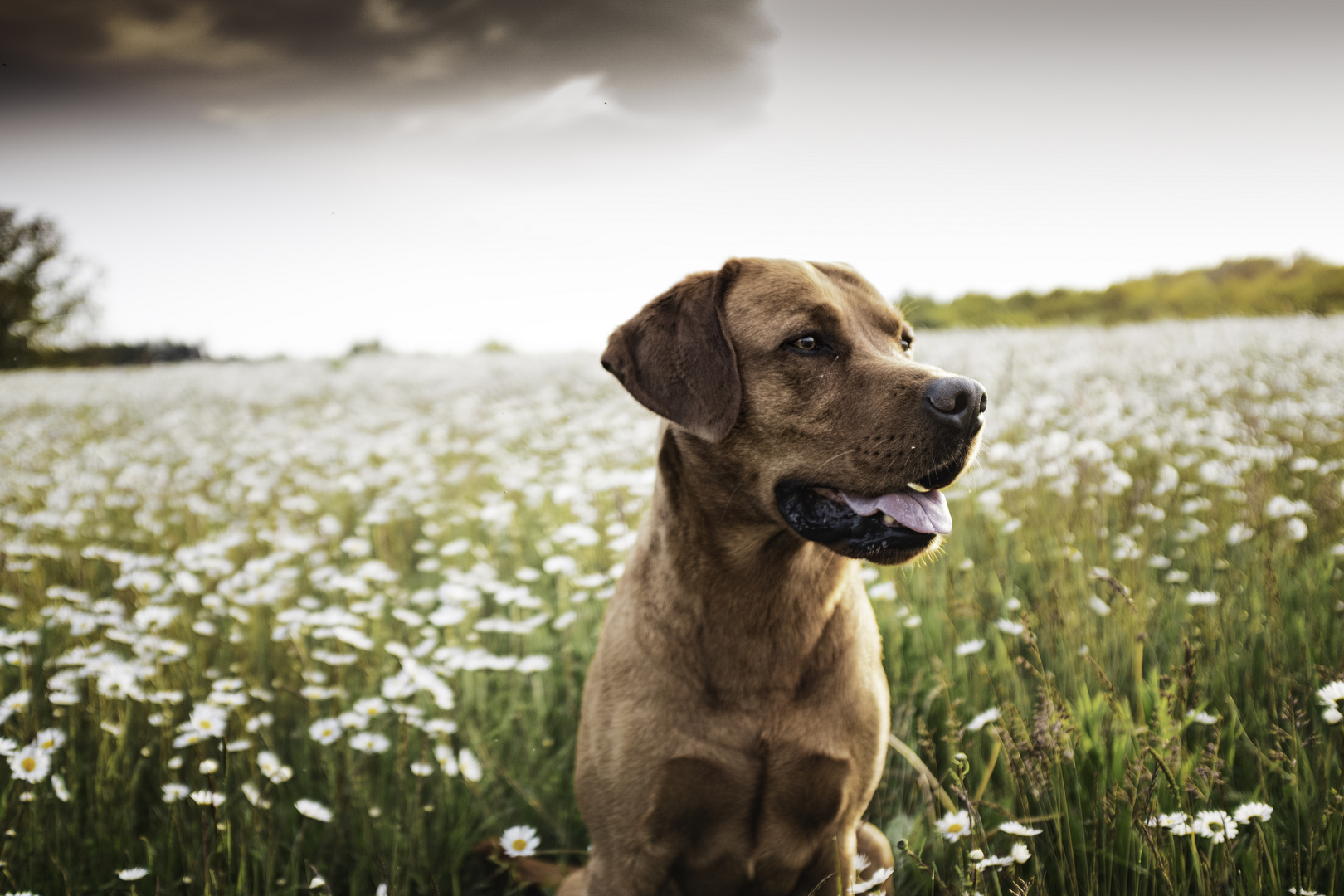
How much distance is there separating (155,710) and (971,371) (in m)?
8.58

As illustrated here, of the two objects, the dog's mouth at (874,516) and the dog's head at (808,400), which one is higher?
the dog's head at (808,400)

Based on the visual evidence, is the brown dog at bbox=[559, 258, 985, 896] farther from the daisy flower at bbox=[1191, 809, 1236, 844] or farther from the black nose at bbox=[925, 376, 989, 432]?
the daisy flower at bbox=[1191, 809, 1236, 844]

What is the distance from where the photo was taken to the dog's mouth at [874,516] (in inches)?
79.0

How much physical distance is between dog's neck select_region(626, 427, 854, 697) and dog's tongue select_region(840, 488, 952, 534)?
0.74 feet

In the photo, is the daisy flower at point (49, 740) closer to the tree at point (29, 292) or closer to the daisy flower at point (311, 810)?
the daisy flower at point (311, 810)

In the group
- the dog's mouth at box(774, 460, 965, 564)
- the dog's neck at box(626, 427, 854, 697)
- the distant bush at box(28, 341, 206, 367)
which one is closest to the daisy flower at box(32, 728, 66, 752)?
the dog's neck at box(626, 427, 854, 697)

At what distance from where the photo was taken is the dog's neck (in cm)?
215

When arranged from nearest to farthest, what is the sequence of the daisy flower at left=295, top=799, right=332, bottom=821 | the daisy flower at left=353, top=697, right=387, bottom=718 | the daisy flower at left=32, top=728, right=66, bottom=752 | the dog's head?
the dog's head < the daisy flower at left=295, top=799, right=332, bottom=821 < the daisy flower at left=32, top=728, right=66, bottom=752 < the daisy flower at left=353, top=697, right=387, bottom=718

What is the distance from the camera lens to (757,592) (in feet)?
7.18

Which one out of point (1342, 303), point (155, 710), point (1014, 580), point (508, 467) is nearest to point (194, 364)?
point (508, 467)

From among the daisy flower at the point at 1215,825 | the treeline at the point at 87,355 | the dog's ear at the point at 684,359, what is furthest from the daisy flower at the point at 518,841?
the treeline at the point at 87,355

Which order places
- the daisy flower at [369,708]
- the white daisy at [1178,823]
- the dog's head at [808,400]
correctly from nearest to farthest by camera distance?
the white daisy at [1178,823]
the dog's head at [808,400]
the daisy flower at [369,708]

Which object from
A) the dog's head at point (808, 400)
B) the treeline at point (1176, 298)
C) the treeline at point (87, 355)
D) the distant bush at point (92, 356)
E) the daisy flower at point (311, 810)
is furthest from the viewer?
the distant bush at point (92, 356)

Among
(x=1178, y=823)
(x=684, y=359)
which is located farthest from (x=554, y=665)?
(x=1178, y=823)
